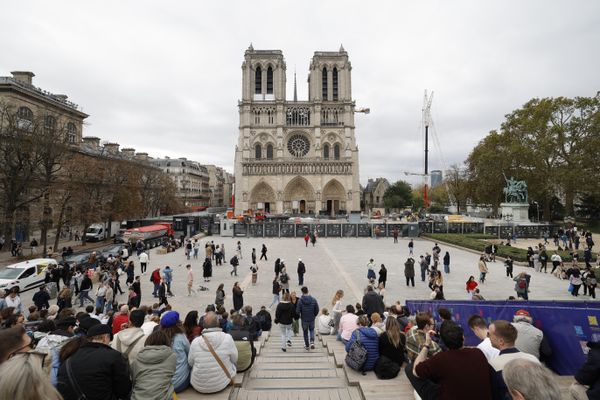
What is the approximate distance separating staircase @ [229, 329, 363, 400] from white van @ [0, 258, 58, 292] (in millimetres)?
12311

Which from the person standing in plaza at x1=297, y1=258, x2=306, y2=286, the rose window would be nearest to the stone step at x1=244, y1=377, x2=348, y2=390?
the person standing in plaza at x1=297, y1=258, x2=306, y2=286

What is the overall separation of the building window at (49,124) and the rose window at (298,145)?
42614 millimetres

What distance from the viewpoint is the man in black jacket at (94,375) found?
2592 millimetres

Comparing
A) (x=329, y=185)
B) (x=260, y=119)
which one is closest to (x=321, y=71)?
(x=260, y=119)

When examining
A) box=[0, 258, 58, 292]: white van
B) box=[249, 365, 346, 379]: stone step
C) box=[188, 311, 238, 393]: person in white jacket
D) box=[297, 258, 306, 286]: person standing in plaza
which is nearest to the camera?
box=[188, 311, 238, 393]: person in white jacket

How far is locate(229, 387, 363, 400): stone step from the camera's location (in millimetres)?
4094

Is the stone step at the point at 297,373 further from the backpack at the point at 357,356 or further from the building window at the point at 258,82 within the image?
the building window at the point at 258,82

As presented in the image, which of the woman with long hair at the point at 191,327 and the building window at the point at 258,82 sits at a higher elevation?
the building window at the point at 258,82

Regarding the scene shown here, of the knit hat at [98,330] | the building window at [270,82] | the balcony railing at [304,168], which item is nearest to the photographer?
the knit hat at [98,330]

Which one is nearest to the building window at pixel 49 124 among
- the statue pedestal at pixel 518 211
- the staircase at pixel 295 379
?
the staircase at pixel 295 379

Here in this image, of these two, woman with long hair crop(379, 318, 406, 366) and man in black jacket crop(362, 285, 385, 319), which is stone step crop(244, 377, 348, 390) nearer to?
woman with long hair crop(379, 318, 406, 366)

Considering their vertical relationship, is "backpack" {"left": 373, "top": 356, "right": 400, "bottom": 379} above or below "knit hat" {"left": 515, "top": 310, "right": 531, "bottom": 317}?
below

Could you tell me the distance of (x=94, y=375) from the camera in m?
2.64

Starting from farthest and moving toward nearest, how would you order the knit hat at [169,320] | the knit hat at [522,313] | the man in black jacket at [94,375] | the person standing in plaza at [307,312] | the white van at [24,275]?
the white van at [24,275] < the person standing in plaza at [307,312] < the knit hat at [522,313] < the knit hat at [169,320] < the man in black jacket at [94,375]
